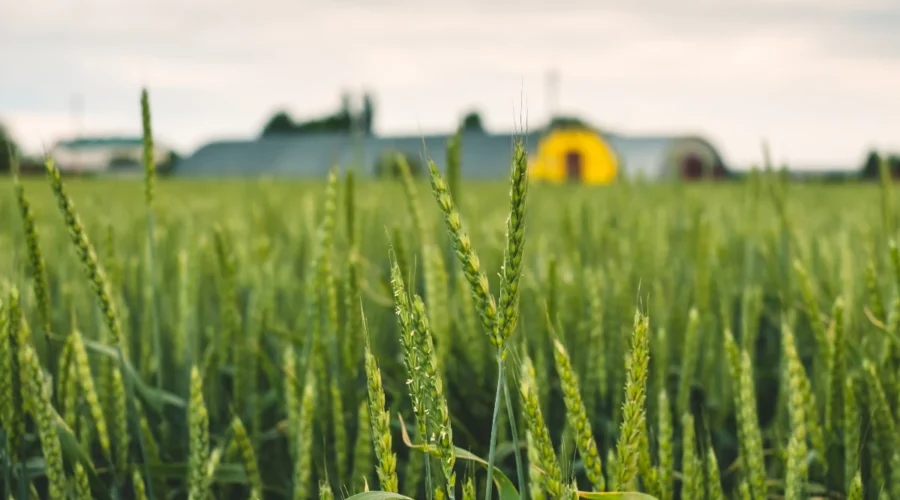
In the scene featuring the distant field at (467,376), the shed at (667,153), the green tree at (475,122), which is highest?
the green tree at (475,122)

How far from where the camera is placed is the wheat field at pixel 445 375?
1.61 ft

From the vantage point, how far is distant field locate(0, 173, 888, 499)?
64 cm

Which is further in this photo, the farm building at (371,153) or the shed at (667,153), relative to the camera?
the farm building at (371,153)

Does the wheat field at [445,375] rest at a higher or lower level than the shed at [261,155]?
lower

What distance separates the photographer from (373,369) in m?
0.46

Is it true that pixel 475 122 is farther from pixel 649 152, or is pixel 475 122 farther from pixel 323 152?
pixel 649 152

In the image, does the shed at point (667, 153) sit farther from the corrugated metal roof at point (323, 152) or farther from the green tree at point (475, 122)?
the green tree at point (475, 122)

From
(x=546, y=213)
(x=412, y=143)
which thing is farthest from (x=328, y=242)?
(x=412, y=143)

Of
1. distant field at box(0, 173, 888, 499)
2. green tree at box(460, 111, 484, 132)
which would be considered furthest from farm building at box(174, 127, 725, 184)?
distant field at box(0, 173, 888, 499)

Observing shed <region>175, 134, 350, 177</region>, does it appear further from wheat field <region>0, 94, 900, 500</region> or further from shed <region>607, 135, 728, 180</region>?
wheat field <region>0, 94, 900, 500</region>

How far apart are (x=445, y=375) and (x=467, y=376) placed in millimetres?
66

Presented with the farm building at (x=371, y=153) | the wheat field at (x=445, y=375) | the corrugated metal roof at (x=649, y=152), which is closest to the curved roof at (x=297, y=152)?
the farm building at (x=371, y=153)

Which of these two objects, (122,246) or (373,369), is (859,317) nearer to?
(373,369)

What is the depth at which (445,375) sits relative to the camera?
1.00m
